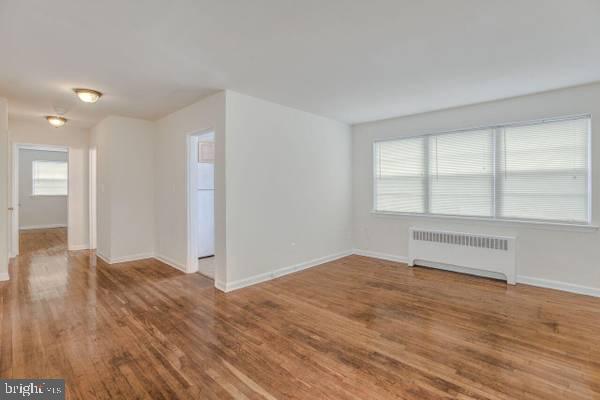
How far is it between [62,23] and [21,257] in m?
5.35

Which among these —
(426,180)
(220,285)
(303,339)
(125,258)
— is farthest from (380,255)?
(125,258)

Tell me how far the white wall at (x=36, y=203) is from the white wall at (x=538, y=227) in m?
10.4

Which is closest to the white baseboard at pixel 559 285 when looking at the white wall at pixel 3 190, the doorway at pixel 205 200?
the doorway at pixel 205 200

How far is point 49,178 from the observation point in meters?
9.37

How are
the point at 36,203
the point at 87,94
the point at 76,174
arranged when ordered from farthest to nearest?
the point at 36,203 → the point at 76,174 → the point at 87,94

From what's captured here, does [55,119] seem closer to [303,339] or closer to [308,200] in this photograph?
[308,200]

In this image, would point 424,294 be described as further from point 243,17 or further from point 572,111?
point 243,17

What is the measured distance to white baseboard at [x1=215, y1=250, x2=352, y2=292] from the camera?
3.75 metres

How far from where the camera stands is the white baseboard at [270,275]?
3.75 meters

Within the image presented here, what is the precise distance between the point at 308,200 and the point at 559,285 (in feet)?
11.6

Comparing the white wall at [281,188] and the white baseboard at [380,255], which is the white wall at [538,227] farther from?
the white wall at [281,188]

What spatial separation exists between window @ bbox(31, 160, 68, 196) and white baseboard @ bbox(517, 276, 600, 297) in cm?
1171

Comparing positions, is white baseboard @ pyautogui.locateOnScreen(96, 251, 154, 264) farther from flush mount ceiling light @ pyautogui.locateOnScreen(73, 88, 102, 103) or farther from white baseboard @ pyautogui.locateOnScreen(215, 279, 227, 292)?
flush mount ceiling light @ pyautogui.locateOnScreen(73, 88, 102, 103)

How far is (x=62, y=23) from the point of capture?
2166 millimetres
